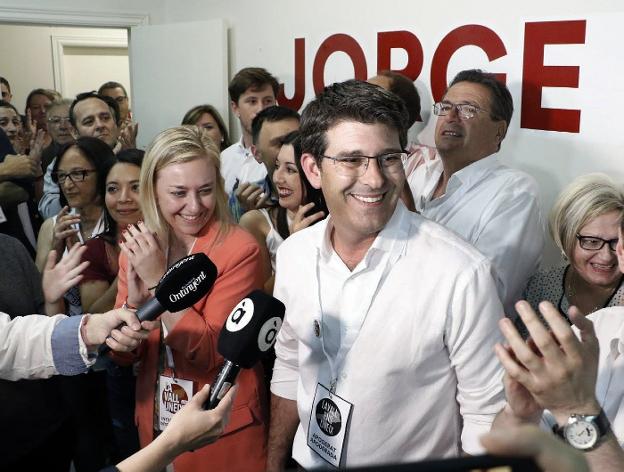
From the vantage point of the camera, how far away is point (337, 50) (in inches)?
162

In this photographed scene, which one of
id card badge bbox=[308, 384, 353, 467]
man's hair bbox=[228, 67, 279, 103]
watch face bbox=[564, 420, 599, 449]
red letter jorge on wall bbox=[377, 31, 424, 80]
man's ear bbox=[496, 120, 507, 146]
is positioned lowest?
id card badge bbox=[308, 384, 353, 467]

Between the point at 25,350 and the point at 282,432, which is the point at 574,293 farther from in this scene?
the point at 25,350

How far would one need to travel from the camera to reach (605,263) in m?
2.00

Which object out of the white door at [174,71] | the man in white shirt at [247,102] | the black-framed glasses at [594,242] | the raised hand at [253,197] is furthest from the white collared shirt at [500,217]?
the white door at [174,71]

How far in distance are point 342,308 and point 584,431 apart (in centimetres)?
68

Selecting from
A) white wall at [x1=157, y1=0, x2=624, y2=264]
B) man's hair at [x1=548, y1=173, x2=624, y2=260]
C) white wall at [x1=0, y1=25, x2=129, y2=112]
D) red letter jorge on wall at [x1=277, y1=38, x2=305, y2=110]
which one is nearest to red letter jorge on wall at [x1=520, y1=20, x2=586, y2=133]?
white wall at [x1=157, y1=0, x2=624, y2=264]

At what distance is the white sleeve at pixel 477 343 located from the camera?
4.59ft

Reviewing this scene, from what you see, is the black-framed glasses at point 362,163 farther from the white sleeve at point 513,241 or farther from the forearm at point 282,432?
the white sleeve at point 513,241

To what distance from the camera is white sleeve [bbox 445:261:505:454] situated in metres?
1.40

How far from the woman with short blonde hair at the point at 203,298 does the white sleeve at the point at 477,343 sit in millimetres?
705

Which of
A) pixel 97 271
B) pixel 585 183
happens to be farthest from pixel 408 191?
Answer: pixel 97 271

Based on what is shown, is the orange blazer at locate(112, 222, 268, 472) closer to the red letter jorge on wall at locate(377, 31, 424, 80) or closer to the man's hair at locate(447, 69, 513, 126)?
the man's hair at locate(447, 69, 513, 126)

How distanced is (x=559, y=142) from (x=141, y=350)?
2.04m

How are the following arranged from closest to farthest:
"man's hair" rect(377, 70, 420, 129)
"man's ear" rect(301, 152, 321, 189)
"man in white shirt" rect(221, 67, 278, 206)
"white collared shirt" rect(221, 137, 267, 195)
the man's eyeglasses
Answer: "man's ear" rect(301, 152, 321, 189) < "man's hair" rect(377, 70, 420, 129) < "white collared shirt" rect(221, 137, 267, 195) < "man in white shirt" rect(221, 67, 278, 206) < the man's eyeglasses
